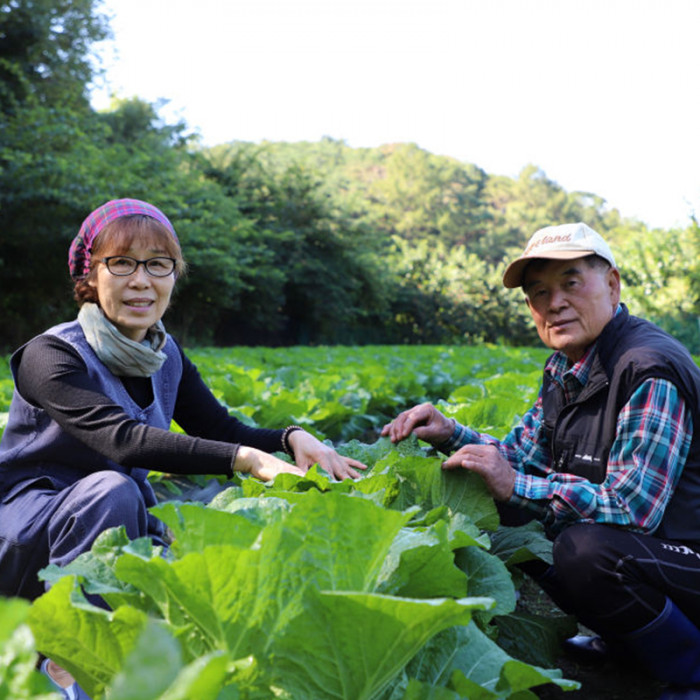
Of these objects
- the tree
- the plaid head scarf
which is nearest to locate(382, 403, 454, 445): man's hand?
the plaid head scarf

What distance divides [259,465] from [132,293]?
0.75 m

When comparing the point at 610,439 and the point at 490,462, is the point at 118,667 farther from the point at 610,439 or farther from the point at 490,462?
the point at 610,439

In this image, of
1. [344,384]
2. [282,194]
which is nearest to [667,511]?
[344,384]

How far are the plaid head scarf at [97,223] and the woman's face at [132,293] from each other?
79 mm

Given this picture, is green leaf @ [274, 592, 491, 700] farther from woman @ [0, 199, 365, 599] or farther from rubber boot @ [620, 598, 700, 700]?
rubber boot @ [620, 598, 700, 700]

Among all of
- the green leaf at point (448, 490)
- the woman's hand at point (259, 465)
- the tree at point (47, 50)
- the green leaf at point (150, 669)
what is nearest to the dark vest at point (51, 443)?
the woman's hand at point (259, 465)

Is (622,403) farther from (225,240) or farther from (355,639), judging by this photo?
(225,240)

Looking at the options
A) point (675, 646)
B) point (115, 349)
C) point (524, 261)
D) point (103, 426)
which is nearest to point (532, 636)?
point (675, 646)

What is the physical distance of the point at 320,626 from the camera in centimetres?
121

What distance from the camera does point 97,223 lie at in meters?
2.36

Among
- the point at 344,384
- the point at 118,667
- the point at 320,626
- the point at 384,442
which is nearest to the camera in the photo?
the point at 320,626

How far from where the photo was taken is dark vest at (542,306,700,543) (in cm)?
204

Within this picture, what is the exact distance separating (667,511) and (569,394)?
504 mm

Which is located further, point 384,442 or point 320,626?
point 384,442
